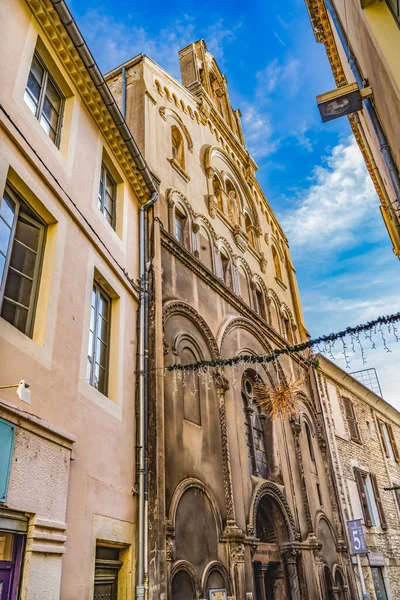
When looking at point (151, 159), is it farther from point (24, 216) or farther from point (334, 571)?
point (334, 571)

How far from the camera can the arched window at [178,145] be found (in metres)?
13.3

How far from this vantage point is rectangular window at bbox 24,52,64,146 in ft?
21.5

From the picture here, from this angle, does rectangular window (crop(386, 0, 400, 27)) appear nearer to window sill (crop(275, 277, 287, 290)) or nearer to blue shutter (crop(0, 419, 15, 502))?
blue shutter (crop(0, 419, 15, 502))

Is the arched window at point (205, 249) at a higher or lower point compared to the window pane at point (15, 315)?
higher

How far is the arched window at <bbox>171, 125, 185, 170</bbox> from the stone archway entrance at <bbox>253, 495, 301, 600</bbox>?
361 inches

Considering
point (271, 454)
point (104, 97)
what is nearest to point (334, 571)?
point (271, 454)

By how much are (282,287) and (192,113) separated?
7316mm

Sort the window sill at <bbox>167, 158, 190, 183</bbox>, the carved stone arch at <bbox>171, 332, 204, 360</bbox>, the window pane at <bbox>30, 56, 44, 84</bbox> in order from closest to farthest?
the window pane at <bbox>30, 56, 44, 84</bbox>
the carved stone arch at <bbox>171, 332, 204, 360</bbox>
the window sill at <bbox>167, 158, 190, 183</bbox>

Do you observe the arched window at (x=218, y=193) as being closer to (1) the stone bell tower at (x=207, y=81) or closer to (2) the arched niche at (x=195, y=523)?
(1) the stone bell tower at (x=207, y=81)

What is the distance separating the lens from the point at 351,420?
19.0 meters

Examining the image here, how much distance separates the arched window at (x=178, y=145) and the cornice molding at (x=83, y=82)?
397cm

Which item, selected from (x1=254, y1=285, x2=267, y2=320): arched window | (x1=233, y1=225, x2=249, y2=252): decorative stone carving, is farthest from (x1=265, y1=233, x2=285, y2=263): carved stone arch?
(x1=254, y1=285, x2=267, y2=320): arched window

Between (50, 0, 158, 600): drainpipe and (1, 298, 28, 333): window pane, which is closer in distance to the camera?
(1, 298, 28, 333): window pane

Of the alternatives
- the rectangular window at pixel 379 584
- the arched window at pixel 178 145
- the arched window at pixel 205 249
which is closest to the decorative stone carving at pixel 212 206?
the arched window at pixel 205 249
